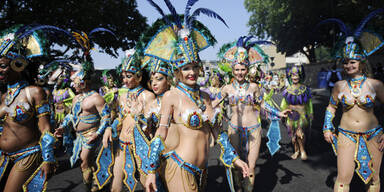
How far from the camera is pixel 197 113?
104 inches

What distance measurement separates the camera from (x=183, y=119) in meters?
2.65

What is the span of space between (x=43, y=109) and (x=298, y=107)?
6201 millimetres

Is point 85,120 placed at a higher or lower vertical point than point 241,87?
lower

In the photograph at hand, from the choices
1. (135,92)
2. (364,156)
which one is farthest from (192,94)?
(364,156)

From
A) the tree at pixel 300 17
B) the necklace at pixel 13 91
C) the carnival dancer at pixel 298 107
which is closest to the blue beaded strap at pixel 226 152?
the necklace at pixel 13 91

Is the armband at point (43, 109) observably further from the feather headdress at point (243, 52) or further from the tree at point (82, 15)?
the tree at point (82, 15)

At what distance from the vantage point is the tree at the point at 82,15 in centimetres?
1355

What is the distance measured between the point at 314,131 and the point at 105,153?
8464mm

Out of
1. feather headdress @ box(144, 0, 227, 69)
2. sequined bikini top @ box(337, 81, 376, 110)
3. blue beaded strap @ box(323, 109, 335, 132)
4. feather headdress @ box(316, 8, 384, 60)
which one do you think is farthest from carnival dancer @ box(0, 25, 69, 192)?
feather headdress @ box(316, 8, 384, 60)

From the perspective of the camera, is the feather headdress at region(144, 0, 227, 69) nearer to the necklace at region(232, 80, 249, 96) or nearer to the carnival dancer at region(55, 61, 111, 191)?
the necklace at region(232, 80, 249, 96)

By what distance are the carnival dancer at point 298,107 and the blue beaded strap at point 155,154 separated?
5.23 metres

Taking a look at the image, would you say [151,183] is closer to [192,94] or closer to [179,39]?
[192,94]

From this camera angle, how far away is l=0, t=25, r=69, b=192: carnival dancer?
3129mm

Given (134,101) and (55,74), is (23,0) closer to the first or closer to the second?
(55,74)
